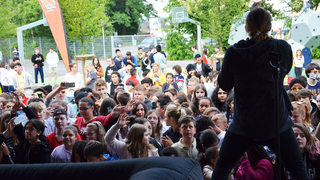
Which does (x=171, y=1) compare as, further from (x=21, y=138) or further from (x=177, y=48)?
(x=21, y=138)

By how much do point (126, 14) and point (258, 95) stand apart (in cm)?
4633

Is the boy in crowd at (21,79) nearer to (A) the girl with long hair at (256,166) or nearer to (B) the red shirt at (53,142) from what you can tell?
(B) the red shirt at (53,142)

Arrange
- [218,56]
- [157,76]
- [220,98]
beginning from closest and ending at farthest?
[220,98] < [157,76] < [218,56]

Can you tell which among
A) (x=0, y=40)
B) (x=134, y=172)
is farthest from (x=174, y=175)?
(x=0, y=40)

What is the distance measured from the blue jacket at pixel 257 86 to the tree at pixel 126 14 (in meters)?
43.8

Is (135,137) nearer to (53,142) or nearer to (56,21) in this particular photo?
(53,142)

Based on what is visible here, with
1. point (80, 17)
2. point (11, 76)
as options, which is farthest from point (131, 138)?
point (80, 17)

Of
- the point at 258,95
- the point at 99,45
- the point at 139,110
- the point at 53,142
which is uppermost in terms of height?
the point at 99,45

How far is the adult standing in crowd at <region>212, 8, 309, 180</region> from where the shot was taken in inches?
92.6

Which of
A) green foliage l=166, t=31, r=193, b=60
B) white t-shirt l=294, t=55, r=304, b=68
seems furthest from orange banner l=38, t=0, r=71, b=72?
green foliage l=166, t=31, r=193, b=60

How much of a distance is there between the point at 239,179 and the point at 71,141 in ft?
6.76

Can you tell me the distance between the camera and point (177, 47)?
29.4 meters

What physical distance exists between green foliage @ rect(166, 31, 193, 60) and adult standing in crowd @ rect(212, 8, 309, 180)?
2707 centimetres

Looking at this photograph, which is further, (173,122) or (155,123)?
(155,123)
